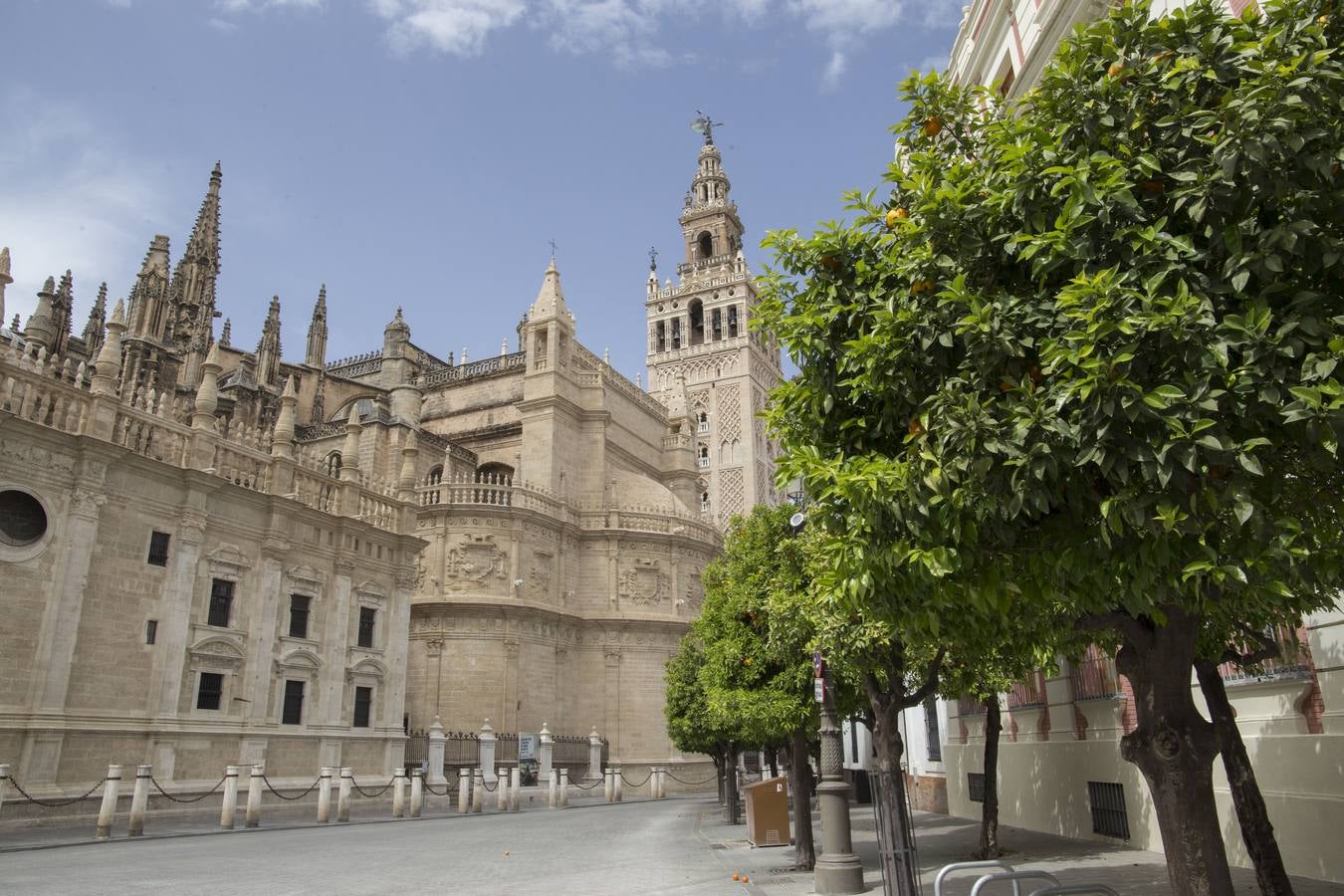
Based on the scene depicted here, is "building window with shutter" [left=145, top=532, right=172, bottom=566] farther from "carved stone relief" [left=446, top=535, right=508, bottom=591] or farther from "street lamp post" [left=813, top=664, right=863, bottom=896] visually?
"street lamp post" [left=813, top=664, right=863, bottom=896]

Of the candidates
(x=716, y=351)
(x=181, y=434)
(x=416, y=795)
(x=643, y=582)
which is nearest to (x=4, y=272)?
(x=181, y=434)

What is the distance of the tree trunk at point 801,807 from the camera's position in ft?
46.2

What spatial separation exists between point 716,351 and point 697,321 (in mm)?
4432

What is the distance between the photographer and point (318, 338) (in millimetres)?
51375

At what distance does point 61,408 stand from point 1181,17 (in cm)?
2098

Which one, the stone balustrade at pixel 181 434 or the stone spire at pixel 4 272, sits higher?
the stone spire at pixel 4 272

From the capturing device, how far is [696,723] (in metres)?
25.2

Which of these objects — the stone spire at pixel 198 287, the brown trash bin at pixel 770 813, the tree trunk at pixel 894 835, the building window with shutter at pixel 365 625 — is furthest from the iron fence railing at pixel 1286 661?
the stone spire at pixel 198 287

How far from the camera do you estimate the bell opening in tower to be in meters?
68.4

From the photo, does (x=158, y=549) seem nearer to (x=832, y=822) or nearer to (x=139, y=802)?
(x=139, y=802)

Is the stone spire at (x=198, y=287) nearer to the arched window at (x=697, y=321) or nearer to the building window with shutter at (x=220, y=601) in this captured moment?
the building window with shutter at (x=220, y=601)

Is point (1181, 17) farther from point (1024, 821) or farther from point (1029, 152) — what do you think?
point (1024, 821)

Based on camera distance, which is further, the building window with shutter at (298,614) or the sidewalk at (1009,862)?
the building window with shutter at (298,614)

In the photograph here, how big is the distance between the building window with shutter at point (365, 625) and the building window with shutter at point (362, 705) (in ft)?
4.28
